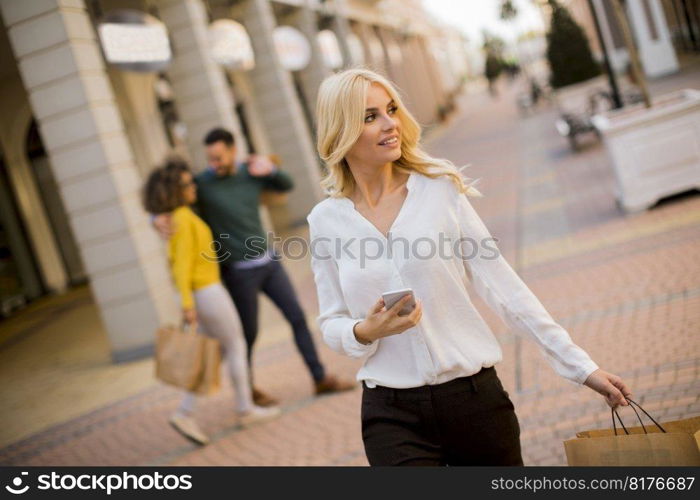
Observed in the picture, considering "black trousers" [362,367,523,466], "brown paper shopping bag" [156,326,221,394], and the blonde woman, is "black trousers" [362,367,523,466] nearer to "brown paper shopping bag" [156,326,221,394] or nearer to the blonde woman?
the blonde woman

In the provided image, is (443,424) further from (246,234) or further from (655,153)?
(655,153)

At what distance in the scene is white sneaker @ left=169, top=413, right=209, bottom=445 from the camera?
19.0 feet

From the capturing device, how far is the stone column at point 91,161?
957 centimetres

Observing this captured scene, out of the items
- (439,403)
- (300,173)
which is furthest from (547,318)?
(300,173)

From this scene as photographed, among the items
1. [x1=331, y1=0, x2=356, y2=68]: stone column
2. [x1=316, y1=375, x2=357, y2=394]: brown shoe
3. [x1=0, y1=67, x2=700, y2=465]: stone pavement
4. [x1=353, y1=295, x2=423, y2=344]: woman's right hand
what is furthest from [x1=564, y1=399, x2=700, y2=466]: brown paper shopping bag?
[x1=331, y1=0, x2=356, y2=68]: stone column

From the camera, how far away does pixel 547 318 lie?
2449 millimetres

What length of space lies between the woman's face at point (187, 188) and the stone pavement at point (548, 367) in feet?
5.52

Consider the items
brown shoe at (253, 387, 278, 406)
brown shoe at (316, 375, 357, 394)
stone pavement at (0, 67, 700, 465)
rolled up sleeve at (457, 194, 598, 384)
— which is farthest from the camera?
brown shoe at (253, 387, 278, 406)

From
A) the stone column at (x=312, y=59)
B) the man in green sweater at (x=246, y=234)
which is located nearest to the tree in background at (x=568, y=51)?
the stone column at (x=312, y=59)

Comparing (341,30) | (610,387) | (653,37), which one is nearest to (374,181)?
(610,387)

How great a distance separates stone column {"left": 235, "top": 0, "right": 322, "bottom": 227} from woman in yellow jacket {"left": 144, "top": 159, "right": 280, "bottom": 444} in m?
12.5

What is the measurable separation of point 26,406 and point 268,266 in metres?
3.90

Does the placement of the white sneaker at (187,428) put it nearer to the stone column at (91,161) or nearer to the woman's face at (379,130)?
the woman's face at (379,130)
